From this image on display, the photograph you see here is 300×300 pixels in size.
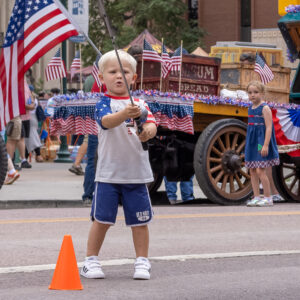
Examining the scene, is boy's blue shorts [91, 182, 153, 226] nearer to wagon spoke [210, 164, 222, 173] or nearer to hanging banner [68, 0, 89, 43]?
wagon spoke [210, 164, 222, 173]

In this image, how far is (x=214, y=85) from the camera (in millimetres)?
11625

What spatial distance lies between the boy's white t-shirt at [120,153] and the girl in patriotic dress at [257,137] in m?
5.26

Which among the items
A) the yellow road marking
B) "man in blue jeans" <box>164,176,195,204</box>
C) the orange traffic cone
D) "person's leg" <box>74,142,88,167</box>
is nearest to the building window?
"person's leg" <box>74,142,88,167</box>

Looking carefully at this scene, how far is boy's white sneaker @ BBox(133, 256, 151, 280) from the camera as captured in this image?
6.00 metres

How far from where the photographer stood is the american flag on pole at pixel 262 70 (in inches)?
471

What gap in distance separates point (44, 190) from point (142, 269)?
789 cm

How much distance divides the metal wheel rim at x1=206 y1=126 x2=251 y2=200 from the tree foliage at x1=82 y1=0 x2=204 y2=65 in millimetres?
22106

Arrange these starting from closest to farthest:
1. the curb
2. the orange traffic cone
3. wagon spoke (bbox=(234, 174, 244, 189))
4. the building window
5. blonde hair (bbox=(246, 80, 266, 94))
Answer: the orange traffic cone, blonde hair (bbox=(246, 80, 266, 94)), wagon spoke (bbox=(234, 174, 244, 189)), the curb, the building window

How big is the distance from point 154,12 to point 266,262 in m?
27.7

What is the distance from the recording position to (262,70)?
472 inches

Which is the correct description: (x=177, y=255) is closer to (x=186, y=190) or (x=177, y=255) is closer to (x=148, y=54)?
(x=148, y=54)

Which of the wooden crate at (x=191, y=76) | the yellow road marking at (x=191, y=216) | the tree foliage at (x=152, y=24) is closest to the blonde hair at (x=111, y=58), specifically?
the yellow road marking at (x=191, y=216)

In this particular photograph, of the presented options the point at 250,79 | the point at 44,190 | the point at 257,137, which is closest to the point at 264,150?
the point at 257,137

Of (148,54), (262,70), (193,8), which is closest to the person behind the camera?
(148,54)
